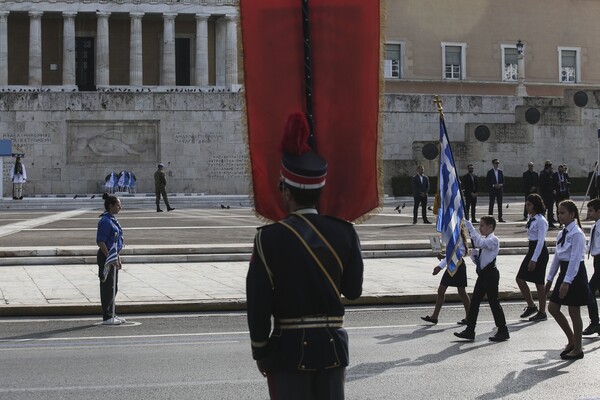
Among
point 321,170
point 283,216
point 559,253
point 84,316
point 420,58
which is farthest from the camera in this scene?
point 420,58

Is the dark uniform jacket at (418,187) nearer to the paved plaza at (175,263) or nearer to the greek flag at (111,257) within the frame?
the paved plaza at (175,263)

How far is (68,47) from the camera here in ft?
192

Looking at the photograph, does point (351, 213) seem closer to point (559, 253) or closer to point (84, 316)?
point (559, 253)

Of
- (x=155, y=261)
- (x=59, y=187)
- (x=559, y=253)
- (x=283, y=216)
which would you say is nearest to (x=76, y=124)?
(x=59, y=187)

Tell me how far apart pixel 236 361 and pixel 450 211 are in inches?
158

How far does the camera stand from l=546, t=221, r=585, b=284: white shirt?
9.73 meters

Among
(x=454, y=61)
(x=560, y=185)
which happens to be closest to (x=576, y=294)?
(x=560, y=185)

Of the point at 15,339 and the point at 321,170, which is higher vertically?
the point at 321,170

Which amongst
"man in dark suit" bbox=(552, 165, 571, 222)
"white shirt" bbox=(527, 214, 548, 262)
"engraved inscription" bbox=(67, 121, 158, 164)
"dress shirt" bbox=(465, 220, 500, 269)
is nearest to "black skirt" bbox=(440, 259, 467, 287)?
"dress shirt" bbox=(465, 220, 500, 269)

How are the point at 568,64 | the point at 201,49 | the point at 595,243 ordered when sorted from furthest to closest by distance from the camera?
the point at 568,64
the point at 201,49
the point at 595,243

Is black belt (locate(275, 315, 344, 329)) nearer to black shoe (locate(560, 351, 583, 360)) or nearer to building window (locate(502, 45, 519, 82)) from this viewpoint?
black shoe (locate(560, 351, 583, 360))

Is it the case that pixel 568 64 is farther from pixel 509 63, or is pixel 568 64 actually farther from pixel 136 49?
pixel 136 49

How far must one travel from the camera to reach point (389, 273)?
56.1ft

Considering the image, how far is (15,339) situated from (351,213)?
6.55 metres
